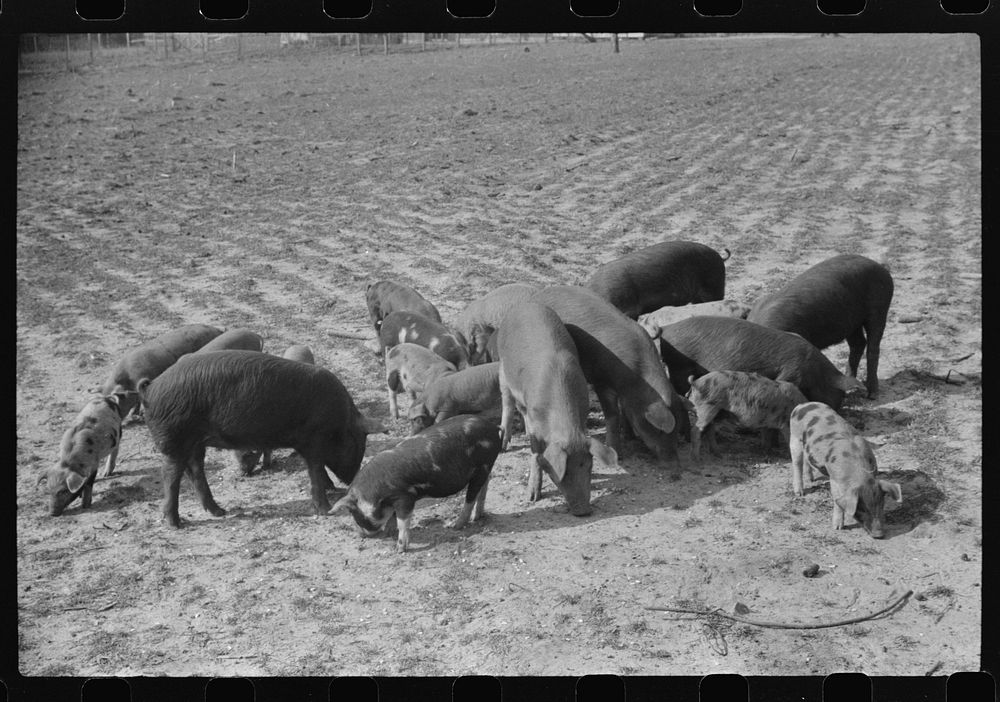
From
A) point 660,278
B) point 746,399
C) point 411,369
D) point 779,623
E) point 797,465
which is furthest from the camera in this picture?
point 660,278

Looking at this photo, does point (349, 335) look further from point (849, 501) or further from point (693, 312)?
point (849, 501)

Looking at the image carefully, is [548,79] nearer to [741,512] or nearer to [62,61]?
[62,61]

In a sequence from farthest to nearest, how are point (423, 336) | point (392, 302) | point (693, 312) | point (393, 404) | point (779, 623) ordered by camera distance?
1. point (392, 302)
2. point (693, 312)
3. point (423, 336)
4. point (393, 404)
5. point (779, 623)

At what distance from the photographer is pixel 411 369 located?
996 cm

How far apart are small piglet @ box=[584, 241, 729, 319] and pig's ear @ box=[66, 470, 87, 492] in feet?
17.0

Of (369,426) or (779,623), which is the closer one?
(779,623)

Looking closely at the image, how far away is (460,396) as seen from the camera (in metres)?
9.45

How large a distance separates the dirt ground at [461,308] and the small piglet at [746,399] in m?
0.40

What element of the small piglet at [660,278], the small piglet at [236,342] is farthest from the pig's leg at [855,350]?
the small piglet at [236,342]

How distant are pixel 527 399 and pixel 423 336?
240cm

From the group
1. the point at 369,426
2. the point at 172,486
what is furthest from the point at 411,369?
the point at 172,486

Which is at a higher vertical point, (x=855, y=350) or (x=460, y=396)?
(x=460, y=396)

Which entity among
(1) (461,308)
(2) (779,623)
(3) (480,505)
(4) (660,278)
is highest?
(4) (660,278)

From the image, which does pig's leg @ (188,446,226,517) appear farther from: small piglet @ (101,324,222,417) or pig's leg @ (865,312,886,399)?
pig's leg @ (865,312,886,399)
